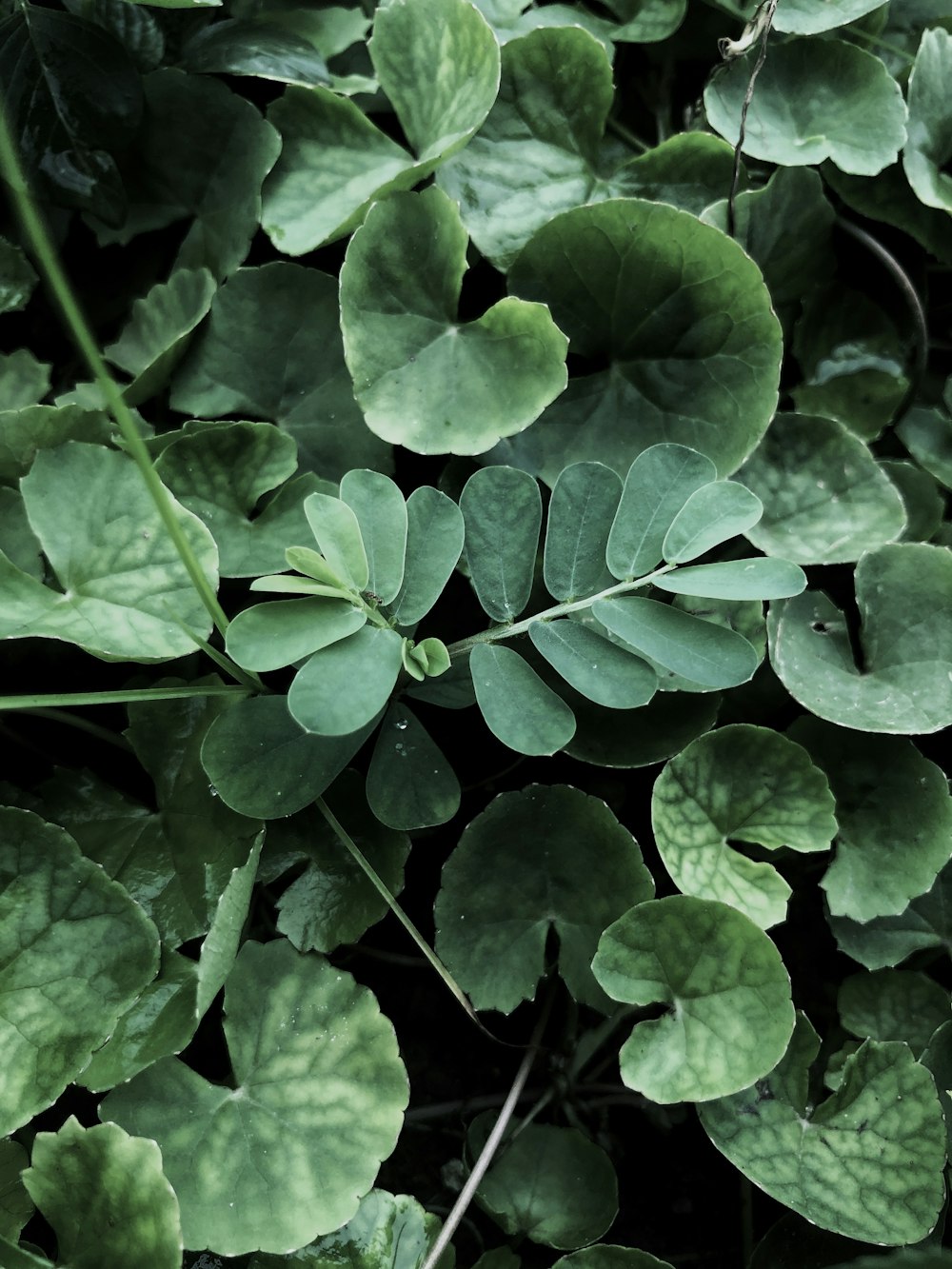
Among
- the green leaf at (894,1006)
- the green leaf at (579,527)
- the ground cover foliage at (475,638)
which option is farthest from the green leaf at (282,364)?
the green leaf at (894,1006)

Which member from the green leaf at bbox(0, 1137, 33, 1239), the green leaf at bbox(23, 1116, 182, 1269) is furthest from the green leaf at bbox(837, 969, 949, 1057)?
the green leaf at bbox(0, 1137, 33, 1239)

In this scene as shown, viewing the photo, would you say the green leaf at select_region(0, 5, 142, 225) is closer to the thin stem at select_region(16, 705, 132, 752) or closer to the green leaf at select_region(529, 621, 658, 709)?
the thin stem at select_region(16, 705, 132, 752)

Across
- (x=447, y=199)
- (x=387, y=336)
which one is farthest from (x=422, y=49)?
(x=387, y=336)

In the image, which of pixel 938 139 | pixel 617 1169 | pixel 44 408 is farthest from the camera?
pixel 938 139

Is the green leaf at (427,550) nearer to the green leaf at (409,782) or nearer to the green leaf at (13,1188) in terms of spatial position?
the green leaf at (409,782)

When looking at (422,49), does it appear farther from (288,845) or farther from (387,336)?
(288,845)

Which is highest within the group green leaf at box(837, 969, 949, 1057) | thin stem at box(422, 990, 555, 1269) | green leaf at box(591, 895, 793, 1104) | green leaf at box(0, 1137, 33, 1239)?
green leaf at box(591, 895, 793, 1104)
